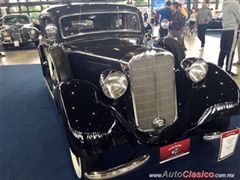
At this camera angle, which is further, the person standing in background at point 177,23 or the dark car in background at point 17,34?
the dark car in background at point 17,34

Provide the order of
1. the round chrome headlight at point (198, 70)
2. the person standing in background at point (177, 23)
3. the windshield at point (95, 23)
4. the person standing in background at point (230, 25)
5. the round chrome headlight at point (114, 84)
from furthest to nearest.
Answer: the person standing in background at point (177, 23)
the person standing in background at point (230, 25)
the windshield at point (95, 23)
the round chrome headlight at point (198, 70)
the round chrome headlight at point (114, 84)

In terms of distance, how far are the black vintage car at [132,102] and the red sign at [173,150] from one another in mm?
78

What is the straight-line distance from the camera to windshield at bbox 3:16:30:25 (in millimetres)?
9062

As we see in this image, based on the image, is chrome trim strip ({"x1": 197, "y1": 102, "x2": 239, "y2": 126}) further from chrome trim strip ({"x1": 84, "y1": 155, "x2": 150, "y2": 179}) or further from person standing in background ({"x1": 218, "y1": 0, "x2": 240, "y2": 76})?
person standing in background ({"x1": 218, "y1": 0, "x2": 240, "y2": 76})

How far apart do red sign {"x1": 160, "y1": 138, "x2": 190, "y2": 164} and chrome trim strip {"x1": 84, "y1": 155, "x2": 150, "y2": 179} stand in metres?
0.14

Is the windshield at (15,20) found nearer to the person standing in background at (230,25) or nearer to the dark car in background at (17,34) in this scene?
the dark car in background at (17,34)

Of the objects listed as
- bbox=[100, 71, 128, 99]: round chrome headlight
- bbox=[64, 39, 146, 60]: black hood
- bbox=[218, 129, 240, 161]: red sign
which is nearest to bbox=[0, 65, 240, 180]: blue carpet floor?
bbox=[218, 129, 240, 161]: red sign

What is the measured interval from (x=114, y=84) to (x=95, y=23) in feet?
4.81

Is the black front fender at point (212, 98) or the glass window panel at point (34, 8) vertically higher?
the glass window panel at point (34, 8)

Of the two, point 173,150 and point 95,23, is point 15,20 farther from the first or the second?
point 173,150

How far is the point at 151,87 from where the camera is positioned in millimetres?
1854

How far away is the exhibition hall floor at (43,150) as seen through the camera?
2109 mm

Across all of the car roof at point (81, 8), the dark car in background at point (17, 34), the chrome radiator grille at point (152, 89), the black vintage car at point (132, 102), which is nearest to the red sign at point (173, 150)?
the black vintage car at point (132, 102)

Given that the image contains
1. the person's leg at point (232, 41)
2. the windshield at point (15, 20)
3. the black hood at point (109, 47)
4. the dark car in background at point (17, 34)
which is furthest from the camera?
the windshield at point (15, 20)
